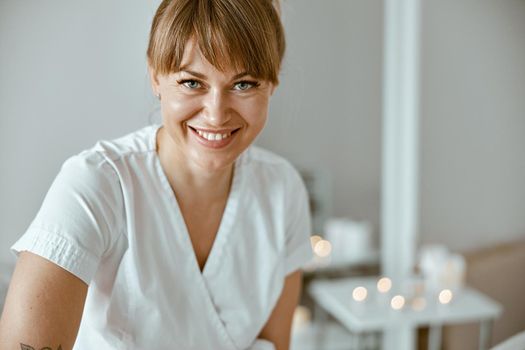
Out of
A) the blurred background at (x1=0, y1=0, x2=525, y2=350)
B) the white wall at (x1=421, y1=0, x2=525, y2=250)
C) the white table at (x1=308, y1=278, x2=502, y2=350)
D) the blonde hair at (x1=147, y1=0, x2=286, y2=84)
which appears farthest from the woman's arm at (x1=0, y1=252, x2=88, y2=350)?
the white table at (x1=308, y1=278, x2=502, y2=350)

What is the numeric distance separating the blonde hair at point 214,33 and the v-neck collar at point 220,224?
0.57 feet

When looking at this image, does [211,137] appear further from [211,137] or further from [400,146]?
[400,146]

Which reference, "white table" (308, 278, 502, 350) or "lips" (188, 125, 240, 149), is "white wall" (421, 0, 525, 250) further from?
"lips" (188, 125, 240, 149)

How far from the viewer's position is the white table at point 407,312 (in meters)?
1.77

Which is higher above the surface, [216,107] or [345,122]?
[216,107]

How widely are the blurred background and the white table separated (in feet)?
0.06

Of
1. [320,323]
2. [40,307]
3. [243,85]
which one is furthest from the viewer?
[320,323]

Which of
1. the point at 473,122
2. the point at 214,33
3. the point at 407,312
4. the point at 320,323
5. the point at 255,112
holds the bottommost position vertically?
the point at 320,323

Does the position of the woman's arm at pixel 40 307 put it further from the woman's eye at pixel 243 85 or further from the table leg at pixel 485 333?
the table leg at pixel 485 333

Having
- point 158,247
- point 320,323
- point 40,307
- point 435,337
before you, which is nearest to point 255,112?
point 158,247

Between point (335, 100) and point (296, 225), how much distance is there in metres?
1.12

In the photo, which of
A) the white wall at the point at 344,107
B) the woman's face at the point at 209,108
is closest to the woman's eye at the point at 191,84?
the woman's face at the point at 209,108

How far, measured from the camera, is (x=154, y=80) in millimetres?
792

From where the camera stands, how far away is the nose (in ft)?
2.45
